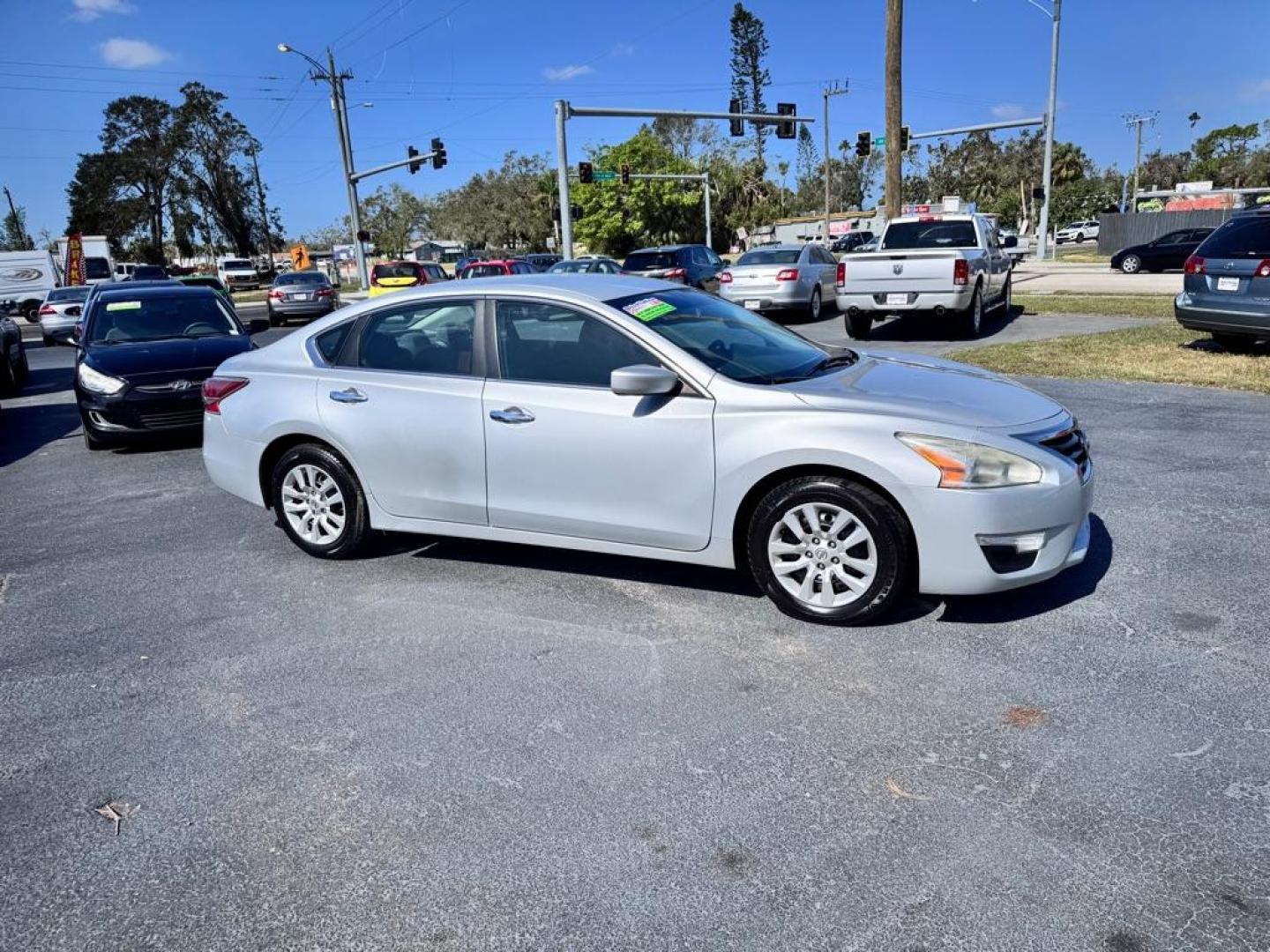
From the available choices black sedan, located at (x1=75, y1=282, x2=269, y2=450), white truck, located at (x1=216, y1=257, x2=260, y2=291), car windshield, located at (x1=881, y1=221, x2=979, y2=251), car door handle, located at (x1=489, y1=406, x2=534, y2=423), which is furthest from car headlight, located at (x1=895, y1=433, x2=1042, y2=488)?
white truck, located at (x1=216, y1=257, x2=260, y2=291)

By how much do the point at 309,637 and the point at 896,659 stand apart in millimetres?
2714

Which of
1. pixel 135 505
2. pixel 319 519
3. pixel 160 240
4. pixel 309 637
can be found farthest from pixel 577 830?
pixel 160 240

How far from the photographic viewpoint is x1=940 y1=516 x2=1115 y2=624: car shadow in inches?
165

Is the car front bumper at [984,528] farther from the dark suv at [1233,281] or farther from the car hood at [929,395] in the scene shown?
the dark suv at [1233,281]

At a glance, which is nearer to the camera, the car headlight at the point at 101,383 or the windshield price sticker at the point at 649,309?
the windshield price sticker at the point at 649,309

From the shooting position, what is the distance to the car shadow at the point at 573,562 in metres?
4.78

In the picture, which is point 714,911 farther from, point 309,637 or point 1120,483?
point 1120,483

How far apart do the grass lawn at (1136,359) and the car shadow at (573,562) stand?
23.6 ft

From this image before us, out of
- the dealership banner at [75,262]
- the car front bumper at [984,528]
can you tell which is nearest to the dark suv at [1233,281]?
the car front bumper at [984,528]

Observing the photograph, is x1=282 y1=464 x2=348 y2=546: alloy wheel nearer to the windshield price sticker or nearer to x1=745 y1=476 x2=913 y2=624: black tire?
the windshield price sticker

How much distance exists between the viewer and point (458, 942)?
95.5 inches

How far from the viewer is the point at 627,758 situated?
10.6ft

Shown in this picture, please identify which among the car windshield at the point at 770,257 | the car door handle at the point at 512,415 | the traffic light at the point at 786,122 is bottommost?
the car door handle at the point at 512,415

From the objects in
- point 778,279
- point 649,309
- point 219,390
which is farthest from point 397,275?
point 649,309
